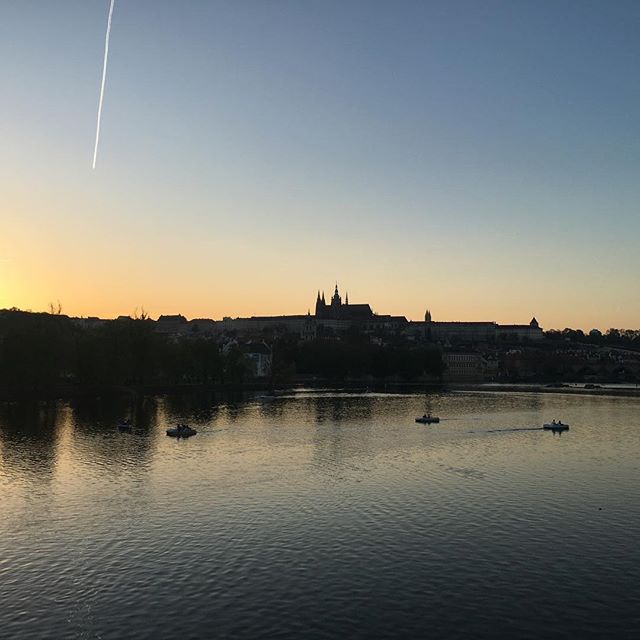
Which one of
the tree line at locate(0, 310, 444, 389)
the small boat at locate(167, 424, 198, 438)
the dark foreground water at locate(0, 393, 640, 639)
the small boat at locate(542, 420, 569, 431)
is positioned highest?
the tree line at locate(0, 310, 444, 389)

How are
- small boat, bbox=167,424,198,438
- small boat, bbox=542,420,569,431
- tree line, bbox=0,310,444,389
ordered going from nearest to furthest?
small boat, bbox=167,424,198,438 < small boat, bbox=542,420,569,431 < tree line, bbox=0,310,444,389

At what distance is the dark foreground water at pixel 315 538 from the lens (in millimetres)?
29156

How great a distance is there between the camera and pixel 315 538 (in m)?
40.7

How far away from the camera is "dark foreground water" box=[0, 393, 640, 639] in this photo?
29156 millimetres

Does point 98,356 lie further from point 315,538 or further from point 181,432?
point 315,538

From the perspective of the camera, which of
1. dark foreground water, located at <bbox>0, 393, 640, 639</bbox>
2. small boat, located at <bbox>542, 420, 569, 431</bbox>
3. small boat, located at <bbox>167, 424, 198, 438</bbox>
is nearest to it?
dark foreground water, located at <bbox>0, 393, 640, 639</bbox>

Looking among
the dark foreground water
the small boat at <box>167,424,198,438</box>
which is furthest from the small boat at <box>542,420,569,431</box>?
the small boat at <box>167,424,198,438</box>

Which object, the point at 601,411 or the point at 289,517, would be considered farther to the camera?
the point at 601,411

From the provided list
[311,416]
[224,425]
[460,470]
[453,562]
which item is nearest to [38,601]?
[453,562]

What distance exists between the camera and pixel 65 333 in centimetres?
13800

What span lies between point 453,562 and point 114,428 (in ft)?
215

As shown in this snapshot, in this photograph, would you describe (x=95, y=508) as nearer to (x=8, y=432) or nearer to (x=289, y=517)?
(x=289, y=517)

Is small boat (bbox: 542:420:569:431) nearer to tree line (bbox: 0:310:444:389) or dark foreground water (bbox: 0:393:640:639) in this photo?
dark foreground water (bbox: 0:393:640:639)

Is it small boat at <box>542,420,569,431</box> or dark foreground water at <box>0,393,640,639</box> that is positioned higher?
small boat at <box>542,420,569,431</box>
